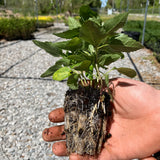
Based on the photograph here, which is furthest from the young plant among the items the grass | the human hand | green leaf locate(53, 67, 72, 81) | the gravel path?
the grass

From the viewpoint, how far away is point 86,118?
0.92m

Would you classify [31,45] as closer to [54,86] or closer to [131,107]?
[54,86]

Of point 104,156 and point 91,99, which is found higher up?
point 91,99

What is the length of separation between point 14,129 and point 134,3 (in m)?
25.7

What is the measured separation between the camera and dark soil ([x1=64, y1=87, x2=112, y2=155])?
0.91 metres

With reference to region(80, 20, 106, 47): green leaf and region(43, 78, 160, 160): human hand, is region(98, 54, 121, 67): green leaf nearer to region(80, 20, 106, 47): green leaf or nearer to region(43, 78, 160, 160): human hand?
region(80, 20, 106, 47): green leaf

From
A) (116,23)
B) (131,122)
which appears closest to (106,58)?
(116,23)

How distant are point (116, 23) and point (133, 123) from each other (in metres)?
0.70

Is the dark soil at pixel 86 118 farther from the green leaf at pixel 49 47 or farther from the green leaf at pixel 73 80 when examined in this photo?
the green leaf at pixel 49 47

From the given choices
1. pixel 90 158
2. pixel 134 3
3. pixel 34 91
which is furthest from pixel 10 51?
pixel 134 3

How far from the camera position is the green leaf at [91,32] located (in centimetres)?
61

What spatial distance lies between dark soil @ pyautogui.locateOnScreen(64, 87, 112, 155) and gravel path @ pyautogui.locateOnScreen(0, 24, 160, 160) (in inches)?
39.9

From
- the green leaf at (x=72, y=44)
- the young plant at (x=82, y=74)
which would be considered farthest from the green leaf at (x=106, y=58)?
the green leaf at (x=72, y=44)

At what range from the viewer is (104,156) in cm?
109
